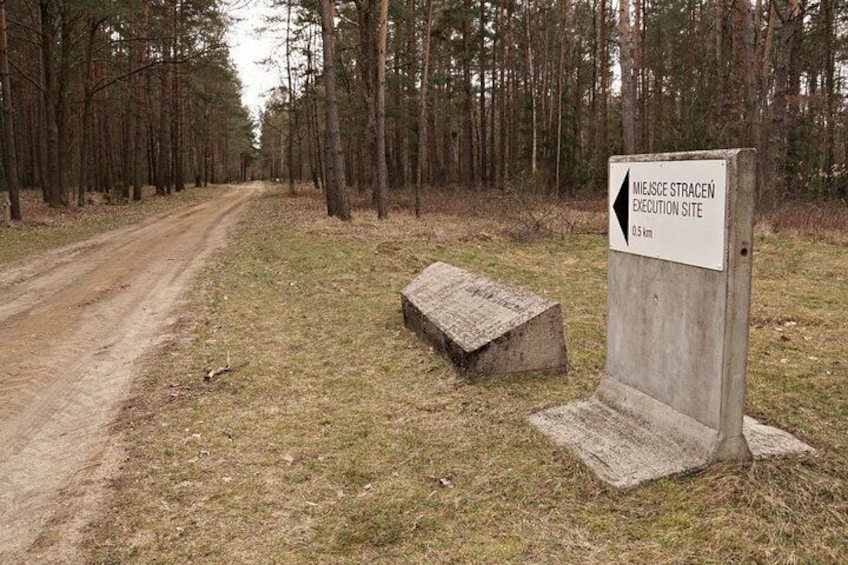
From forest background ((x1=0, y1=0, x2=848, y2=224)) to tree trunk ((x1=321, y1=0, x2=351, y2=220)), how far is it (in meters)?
0.06

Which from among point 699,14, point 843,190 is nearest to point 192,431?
point 843,190

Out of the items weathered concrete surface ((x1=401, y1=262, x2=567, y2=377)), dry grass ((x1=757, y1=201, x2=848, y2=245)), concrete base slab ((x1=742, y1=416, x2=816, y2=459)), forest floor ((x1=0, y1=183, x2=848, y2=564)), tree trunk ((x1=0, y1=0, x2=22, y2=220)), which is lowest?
forest floor ((x1=0, y1=183, x2=848, y2=564))

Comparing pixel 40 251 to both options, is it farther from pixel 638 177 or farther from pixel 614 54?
pixel 614 54

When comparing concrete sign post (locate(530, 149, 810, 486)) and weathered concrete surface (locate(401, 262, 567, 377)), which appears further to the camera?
weathered concrete surface (locate(401, 262, 567, 377))

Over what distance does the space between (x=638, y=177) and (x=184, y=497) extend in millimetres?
3578

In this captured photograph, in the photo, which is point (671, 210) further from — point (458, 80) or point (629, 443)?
point (458, 80)

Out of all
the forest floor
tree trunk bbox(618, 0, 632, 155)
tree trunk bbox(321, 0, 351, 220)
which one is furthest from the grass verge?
tree trunk bbox(321, 0, 351, 220)

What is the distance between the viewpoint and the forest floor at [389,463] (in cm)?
330

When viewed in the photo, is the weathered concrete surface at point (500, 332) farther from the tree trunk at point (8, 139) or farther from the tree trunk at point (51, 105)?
the tree trunk at point (51, 105)

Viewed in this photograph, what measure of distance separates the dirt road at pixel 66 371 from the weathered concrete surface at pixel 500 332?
2.92 metres

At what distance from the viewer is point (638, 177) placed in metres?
4.46

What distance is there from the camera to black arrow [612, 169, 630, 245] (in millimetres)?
4578

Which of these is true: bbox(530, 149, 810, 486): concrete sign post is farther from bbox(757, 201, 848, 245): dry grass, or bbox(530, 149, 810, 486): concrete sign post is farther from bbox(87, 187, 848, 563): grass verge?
bbox(757, 201, 848, 245): dry grass

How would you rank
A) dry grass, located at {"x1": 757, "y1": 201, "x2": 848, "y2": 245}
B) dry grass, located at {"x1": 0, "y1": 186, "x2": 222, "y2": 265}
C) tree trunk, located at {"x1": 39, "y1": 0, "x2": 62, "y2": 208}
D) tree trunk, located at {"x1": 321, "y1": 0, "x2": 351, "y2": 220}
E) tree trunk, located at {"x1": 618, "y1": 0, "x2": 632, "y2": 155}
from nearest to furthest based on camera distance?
tree trunk, located at {"x1": 618, "y1": 0, "x2": 632, "y2": 155}
dry grass, located at {"x1": 757, "y1": 201, "x2": 848, "y2": 245}
dry grass, located at {"x1": 0, "y1": 186, "x2": 222, "y2": 265}
tree trunk, located at {"x1": 321, "y1": 0, "x2": 351, "y2": 220}
tree trunk, located at {"x1": 39, "y1": 0, "x2": 62, "y2": 208}
